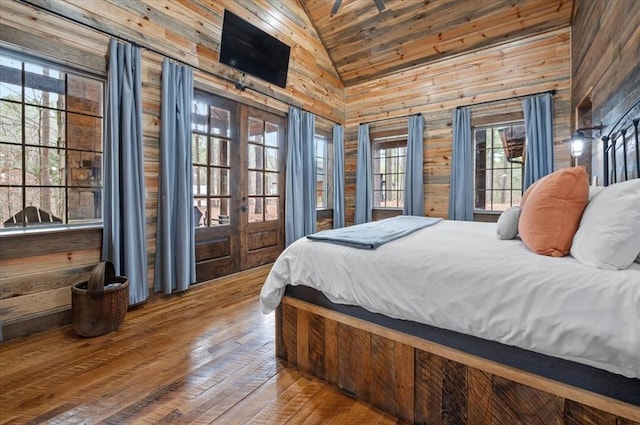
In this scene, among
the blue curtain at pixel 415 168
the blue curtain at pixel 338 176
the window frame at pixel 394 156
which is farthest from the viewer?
the blue curtain at pixel 338 176

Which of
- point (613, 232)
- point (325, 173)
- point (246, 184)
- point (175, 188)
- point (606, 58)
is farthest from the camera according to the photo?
point (325, 173)

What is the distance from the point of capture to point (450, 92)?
173 inches

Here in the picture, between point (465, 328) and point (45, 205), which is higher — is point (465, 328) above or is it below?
below

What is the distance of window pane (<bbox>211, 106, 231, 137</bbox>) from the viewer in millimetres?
3435

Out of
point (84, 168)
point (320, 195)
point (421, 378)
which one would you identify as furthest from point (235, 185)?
point (421, 378)

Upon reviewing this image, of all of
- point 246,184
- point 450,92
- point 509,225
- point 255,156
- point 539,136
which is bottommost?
point 509,225

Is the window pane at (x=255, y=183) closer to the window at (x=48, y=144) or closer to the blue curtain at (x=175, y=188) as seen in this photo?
the blue curtain at (x=175, y=188)

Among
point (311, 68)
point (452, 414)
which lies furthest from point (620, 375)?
point (311, 68)

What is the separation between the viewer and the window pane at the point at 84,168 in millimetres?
2471

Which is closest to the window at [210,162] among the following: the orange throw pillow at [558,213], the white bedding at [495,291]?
the white bedding at [495,291]

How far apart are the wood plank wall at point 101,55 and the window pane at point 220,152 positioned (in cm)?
54

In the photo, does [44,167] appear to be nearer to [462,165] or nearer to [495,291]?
[495,291]

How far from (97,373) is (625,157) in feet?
11.3

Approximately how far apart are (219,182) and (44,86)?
5.38ft
